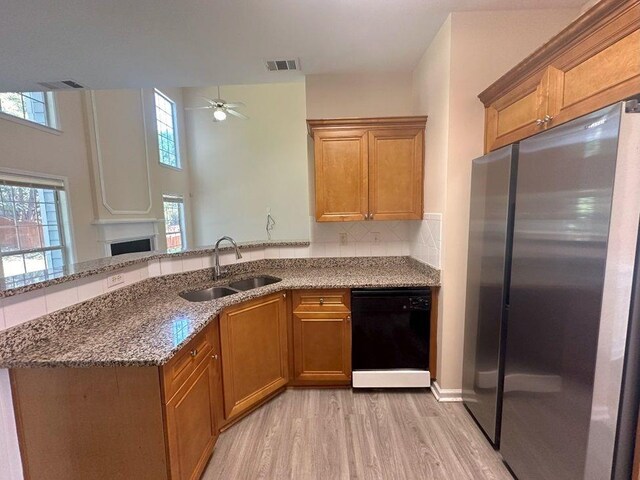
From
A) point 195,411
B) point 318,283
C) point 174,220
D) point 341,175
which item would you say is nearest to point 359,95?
point 341,175

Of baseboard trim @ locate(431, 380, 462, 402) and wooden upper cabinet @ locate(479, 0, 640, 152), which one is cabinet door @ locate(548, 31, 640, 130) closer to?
wooden upper cabinet @ locate(479, 0, 640, 152)

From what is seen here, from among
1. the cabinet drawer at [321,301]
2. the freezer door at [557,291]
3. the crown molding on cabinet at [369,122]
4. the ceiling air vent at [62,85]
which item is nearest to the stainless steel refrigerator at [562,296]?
the freezer door at [557,291]

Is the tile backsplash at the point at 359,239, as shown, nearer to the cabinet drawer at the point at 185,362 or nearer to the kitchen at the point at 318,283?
the kitchen at the point at 318,283

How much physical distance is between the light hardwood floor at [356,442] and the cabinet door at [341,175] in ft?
5.01

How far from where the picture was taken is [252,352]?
6.97 ft

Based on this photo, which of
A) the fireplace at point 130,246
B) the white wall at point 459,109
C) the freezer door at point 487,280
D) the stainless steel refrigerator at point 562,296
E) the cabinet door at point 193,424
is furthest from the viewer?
the fireplace at point 130,246

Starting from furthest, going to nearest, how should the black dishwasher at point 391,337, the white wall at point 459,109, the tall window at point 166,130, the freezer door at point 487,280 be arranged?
the tall window at point 166,130
the black dishwasher at point 391,337
the white wall at point 459,109
the freezer door at point 487,280

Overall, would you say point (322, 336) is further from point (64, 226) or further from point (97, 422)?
point (64, 226)

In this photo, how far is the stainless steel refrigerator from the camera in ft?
Answer: 3.25

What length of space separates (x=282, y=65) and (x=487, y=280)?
2.43m

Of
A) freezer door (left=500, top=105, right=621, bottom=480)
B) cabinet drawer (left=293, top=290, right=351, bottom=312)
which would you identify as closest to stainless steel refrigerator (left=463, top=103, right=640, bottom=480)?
freezer door (left=500, top=105, right=621, bottom=480)

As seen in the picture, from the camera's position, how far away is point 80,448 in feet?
4.11

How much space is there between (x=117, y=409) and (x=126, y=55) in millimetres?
2646

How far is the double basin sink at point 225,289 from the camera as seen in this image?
2.19 m
